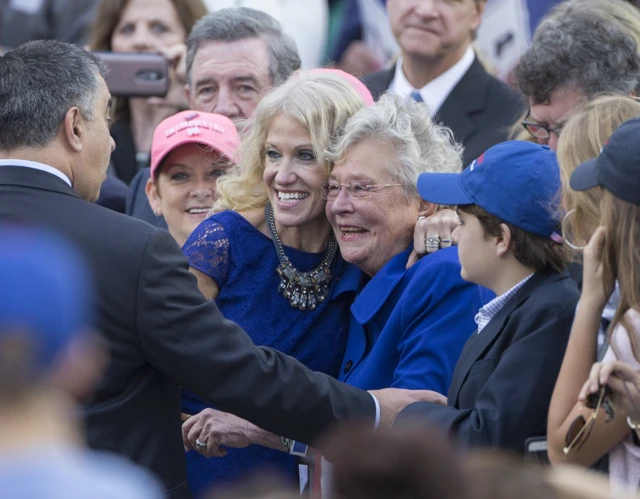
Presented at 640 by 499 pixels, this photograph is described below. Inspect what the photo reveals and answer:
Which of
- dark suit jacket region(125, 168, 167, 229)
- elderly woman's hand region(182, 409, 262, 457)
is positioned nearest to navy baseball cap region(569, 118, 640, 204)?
elderly woman's hand region(182, 409, 262, 457)

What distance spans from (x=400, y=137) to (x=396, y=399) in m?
0.98

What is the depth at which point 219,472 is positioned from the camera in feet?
12.9

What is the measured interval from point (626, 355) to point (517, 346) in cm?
35

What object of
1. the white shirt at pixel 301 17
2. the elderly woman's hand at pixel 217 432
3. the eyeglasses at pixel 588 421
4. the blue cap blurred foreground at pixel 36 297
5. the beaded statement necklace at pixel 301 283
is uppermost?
the white shirt at pixel 301 17

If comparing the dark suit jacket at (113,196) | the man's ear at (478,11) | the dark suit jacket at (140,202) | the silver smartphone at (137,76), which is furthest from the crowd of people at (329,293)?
the man's ear at (478,11)

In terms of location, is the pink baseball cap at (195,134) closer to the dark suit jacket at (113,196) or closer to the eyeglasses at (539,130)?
the dark suit jacket at (113,196)

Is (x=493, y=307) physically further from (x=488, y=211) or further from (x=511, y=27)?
(x=511, y=27)

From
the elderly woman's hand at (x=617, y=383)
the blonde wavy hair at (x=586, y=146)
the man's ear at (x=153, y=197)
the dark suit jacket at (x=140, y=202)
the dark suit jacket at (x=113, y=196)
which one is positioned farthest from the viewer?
the dark suit jacket at (x=113, y=196)

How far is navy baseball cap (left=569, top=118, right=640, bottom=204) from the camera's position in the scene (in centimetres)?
287

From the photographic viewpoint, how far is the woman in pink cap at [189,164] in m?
4.74

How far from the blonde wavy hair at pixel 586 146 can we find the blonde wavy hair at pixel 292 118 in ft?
3.13

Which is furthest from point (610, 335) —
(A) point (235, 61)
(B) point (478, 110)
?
(A) point (235, 61)

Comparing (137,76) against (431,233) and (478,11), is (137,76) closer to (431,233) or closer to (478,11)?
(478,11)

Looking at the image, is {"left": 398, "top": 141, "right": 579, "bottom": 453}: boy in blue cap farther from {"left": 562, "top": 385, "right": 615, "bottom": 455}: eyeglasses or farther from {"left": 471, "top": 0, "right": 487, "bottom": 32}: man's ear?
{"left": 471, "top": 0, "right": 487, "bottom": 32}: man's ear
